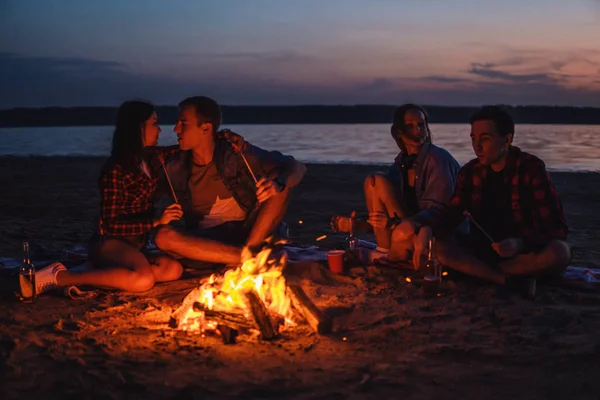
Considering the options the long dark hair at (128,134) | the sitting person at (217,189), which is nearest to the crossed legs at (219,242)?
the sitting person at (217,189)

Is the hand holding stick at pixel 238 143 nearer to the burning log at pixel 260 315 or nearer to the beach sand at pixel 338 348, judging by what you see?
the beach sand at pixel 338 348

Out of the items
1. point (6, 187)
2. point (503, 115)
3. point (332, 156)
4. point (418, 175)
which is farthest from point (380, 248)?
point (332, 156)

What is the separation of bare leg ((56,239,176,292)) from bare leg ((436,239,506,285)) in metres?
2.31

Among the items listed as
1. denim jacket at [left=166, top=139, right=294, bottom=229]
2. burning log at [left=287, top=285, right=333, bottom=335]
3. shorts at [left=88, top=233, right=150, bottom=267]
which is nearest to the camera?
burning log at [left=287, top=285, right=333, bottom=335]

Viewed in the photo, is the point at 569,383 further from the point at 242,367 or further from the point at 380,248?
the point at 380,248

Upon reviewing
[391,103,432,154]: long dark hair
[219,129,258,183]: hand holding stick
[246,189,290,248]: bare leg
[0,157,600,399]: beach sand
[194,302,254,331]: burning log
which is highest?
[391,103,432,154]: long dark hair

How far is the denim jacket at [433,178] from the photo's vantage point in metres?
5.41

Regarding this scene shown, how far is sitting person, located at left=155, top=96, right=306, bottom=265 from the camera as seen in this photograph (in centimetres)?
557

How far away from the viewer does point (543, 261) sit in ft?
16.3

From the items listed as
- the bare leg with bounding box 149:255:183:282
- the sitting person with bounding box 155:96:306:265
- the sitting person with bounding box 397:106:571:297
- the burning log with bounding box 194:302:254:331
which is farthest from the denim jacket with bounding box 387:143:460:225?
the bare leg with bounding box 149:255:183:282

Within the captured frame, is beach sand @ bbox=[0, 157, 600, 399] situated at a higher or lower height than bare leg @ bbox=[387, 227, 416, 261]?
lower

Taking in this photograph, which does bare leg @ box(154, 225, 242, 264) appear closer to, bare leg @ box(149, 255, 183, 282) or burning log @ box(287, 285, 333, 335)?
bare leg @ box(149, 255, 183, 282)

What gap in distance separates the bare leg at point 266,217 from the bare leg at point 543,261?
1.89m

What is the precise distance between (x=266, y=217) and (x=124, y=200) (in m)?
1.21
